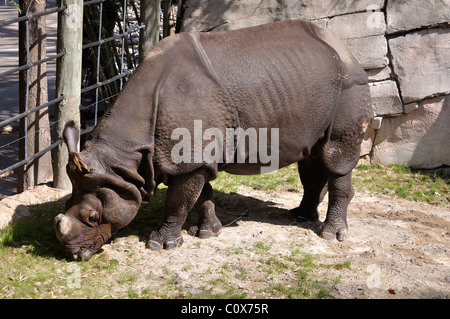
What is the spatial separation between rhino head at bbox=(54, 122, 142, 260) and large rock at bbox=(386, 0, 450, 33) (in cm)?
414

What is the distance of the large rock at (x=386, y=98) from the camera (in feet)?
25.5

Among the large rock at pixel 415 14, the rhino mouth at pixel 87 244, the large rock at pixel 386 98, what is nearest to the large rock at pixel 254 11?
the large rock at pixel 415 14

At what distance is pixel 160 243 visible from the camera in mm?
5570

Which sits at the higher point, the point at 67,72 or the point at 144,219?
the point at 67,72

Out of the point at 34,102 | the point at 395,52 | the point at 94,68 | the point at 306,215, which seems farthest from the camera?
the point at 94,68

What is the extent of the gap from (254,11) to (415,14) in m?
1.90

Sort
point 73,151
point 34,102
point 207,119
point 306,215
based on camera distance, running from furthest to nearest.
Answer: point 34,102
point 306,215
point 207,119
point 73,151

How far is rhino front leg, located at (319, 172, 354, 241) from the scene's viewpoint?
19.5 ft

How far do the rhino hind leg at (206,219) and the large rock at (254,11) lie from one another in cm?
290

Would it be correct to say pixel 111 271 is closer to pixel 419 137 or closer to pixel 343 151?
pixel 343 151

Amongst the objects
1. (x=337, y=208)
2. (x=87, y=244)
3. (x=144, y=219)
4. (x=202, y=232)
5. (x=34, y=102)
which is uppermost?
(x=34, y=102)

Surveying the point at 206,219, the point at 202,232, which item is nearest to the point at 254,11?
the point at 206,219

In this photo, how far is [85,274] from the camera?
502 centimetres

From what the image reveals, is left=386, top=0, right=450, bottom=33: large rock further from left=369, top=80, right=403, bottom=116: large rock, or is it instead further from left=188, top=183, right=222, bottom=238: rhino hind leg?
left=188, top=183, right=222, bottom=238: rhino hind leg
